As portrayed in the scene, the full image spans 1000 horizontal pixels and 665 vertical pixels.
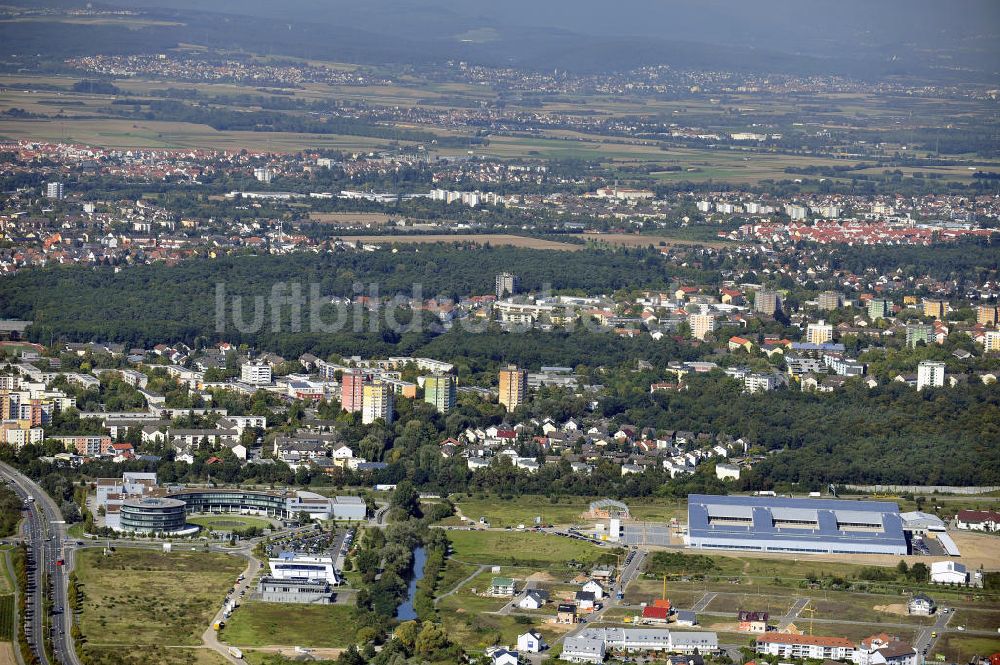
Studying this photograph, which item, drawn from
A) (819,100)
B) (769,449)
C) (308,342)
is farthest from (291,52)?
(769,449)

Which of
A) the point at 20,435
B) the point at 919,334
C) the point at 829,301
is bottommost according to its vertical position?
the point at 829,301

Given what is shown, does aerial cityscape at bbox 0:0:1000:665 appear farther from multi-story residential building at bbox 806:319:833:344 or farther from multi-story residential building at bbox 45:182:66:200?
multi-story residential building at bbox 806:319:833:344

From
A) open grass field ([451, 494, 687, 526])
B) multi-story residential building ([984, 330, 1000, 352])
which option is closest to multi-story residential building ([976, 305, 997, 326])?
multi-story residential building ([984, 330, 1000, 352])

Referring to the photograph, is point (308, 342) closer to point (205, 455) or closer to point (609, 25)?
point (205, 455)

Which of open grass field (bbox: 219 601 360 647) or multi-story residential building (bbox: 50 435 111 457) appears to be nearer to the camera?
open grass field (bbox: 219 601 360 647)

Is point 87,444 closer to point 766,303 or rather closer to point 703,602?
point 703,602

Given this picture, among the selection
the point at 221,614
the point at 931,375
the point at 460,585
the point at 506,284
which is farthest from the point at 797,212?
the point at 221,614

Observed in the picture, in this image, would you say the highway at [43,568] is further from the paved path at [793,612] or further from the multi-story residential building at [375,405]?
the paved path at [793,612]
